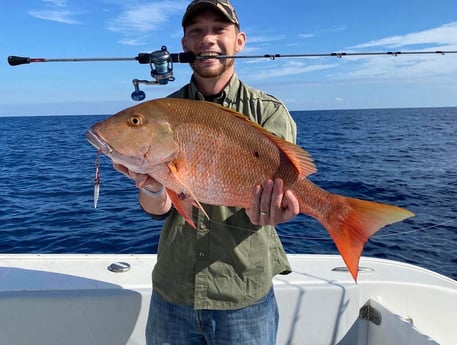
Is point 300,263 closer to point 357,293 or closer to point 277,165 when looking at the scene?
point 357,293

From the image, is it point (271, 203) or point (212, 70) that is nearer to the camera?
point (271, 203)

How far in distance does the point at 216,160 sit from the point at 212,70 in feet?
2.23

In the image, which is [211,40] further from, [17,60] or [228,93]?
[17,60]

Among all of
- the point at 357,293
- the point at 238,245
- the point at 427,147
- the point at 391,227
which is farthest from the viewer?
the point at 427,147

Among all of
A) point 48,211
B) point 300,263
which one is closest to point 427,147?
point 48,211

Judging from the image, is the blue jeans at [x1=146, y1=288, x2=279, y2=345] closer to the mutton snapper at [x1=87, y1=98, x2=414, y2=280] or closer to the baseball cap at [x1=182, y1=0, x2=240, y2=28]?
the mutton snapper at [x1=87, y1=98, x2=414, y2=280]

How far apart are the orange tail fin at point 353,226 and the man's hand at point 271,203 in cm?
24

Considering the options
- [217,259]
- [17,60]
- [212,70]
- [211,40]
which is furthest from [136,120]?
[17,60]

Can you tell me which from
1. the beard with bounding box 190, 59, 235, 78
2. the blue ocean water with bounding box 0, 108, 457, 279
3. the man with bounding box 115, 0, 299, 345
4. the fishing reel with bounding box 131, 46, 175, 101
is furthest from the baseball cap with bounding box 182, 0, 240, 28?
the blue ocean water with bounding box 0, 108, 457, 279

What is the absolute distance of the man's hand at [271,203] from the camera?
2.14m

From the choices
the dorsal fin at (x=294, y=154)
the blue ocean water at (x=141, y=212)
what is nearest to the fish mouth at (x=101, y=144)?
the dorsal fin at (x=294, y=154)

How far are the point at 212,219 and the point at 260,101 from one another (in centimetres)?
80

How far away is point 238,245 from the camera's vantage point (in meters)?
2.36

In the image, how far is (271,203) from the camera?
→ 214 cm
